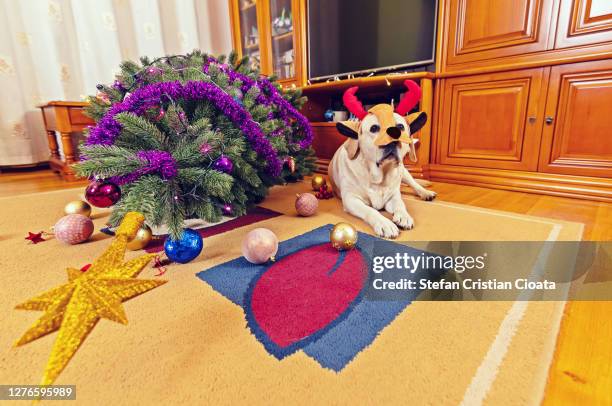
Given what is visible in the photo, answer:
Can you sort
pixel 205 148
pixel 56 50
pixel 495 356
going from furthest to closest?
pixel 56 50
pixel 205 148
pixel 495 356

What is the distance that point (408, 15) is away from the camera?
5.51 feet

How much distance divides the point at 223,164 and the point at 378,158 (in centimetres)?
46

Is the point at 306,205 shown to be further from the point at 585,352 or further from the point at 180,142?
the point at 585,352

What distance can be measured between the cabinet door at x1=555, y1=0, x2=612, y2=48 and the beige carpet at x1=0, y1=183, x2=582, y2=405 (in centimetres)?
121

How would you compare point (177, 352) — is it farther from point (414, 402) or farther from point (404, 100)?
point (404, 100)

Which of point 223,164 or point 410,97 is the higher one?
point 410,97

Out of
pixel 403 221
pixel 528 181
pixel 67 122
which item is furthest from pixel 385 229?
pixel 67 122

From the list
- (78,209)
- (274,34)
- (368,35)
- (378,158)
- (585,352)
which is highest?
(274,34)

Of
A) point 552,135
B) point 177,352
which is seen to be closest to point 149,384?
point 177,352

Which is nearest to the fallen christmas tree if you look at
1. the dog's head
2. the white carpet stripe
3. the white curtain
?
the dog's head

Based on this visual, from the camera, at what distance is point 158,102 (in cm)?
83

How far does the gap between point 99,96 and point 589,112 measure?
5.88ft

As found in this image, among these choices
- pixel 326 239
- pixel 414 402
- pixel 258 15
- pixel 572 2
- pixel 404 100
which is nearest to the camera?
pixel 414 402

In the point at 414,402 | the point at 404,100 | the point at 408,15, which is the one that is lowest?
the point at 414,402
